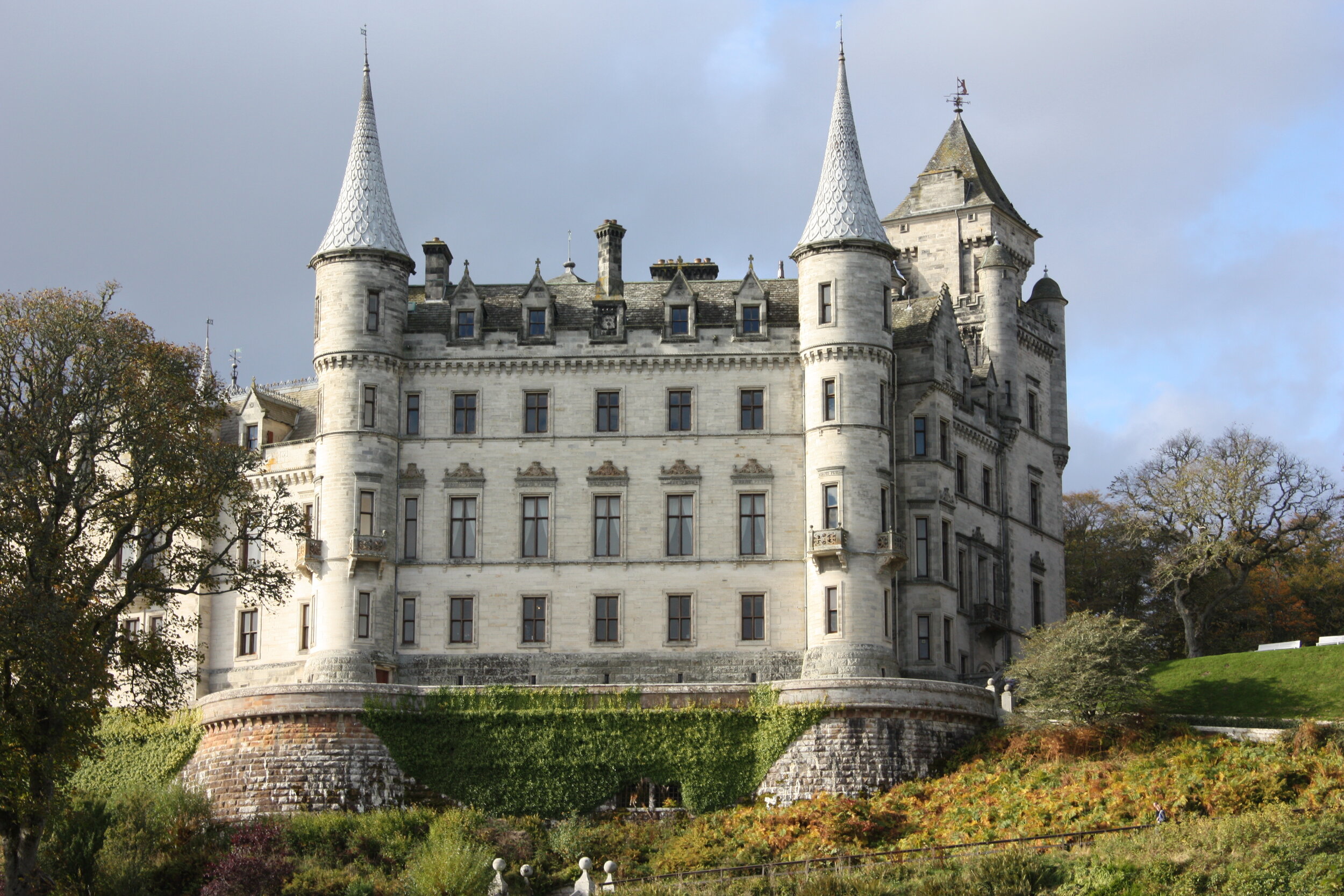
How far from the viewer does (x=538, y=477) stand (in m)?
61.0

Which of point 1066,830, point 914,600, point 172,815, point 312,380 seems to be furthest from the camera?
point 312,380

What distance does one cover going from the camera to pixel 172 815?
169 feet

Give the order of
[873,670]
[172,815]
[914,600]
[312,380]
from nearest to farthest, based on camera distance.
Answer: [172,815], [873,670], [914,600], [312,380]

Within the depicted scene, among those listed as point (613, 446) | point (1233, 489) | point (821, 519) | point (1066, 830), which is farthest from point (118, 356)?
point (1233, 489)

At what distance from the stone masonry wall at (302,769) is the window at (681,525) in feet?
37.0

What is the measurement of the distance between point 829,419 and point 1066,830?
17.0 m

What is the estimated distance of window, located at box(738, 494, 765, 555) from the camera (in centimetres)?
6025

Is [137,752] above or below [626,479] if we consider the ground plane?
below

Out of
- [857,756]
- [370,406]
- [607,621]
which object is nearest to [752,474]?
[607,621]

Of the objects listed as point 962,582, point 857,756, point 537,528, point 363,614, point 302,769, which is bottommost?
point 302,769

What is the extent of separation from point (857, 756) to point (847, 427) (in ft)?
34.6

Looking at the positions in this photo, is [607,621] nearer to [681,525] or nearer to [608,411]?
[681,525]

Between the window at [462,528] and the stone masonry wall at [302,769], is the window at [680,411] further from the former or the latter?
the stone masonry wall at [302,769]

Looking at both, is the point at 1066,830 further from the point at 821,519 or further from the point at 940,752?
the point at 821,519
